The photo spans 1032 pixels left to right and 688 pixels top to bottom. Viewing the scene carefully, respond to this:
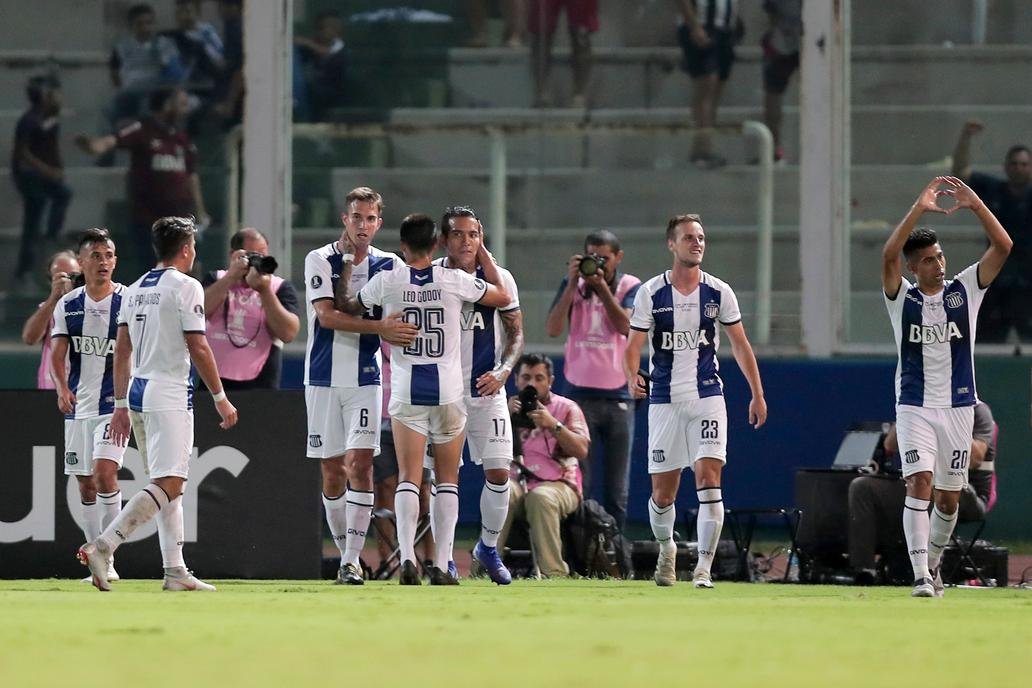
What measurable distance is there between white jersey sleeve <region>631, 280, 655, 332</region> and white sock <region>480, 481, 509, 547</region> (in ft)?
4.18

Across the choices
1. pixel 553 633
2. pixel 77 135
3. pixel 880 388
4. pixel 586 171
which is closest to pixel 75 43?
pixel 77 135

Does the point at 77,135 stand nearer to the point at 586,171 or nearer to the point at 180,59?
the point at 180,59

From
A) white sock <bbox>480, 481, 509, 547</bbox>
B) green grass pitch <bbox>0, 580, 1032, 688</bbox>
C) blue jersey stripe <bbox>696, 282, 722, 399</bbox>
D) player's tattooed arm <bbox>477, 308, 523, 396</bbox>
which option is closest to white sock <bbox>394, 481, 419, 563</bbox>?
green grass pitch <bbox>0, 580, 1032, 688</bbox>

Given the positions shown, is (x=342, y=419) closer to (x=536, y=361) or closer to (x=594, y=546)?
(x=536, y=361)

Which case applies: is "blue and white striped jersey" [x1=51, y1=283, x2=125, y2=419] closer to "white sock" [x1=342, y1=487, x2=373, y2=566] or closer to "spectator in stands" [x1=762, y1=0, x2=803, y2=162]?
"white sock" [x1=342, y1=487, x2=373, y2=566]

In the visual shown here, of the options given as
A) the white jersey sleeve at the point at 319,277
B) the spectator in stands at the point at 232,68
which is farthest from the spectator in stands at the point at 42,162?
the white jersey sleeve at the point at 319,277

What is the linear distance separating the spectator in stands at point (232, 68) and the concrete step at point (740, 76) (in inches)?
77.9

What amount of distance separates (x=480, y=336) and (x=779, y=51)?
21.3 feet

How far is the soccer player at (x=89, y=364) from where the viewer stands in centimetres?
1227

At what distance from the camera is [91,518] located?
12.6m

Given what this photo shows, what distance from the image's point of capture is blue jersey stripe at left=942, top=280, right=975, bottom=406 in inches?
452

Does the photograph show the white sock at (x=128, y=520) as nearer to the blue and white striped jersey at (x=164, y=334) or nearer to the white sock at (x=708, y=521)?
the blue and white striped jersey at (x=164, y=334)

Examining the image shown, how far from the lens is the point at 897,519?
13312 millimetres

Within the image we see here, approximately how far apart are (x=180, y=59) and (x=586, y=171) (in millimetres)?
3859
